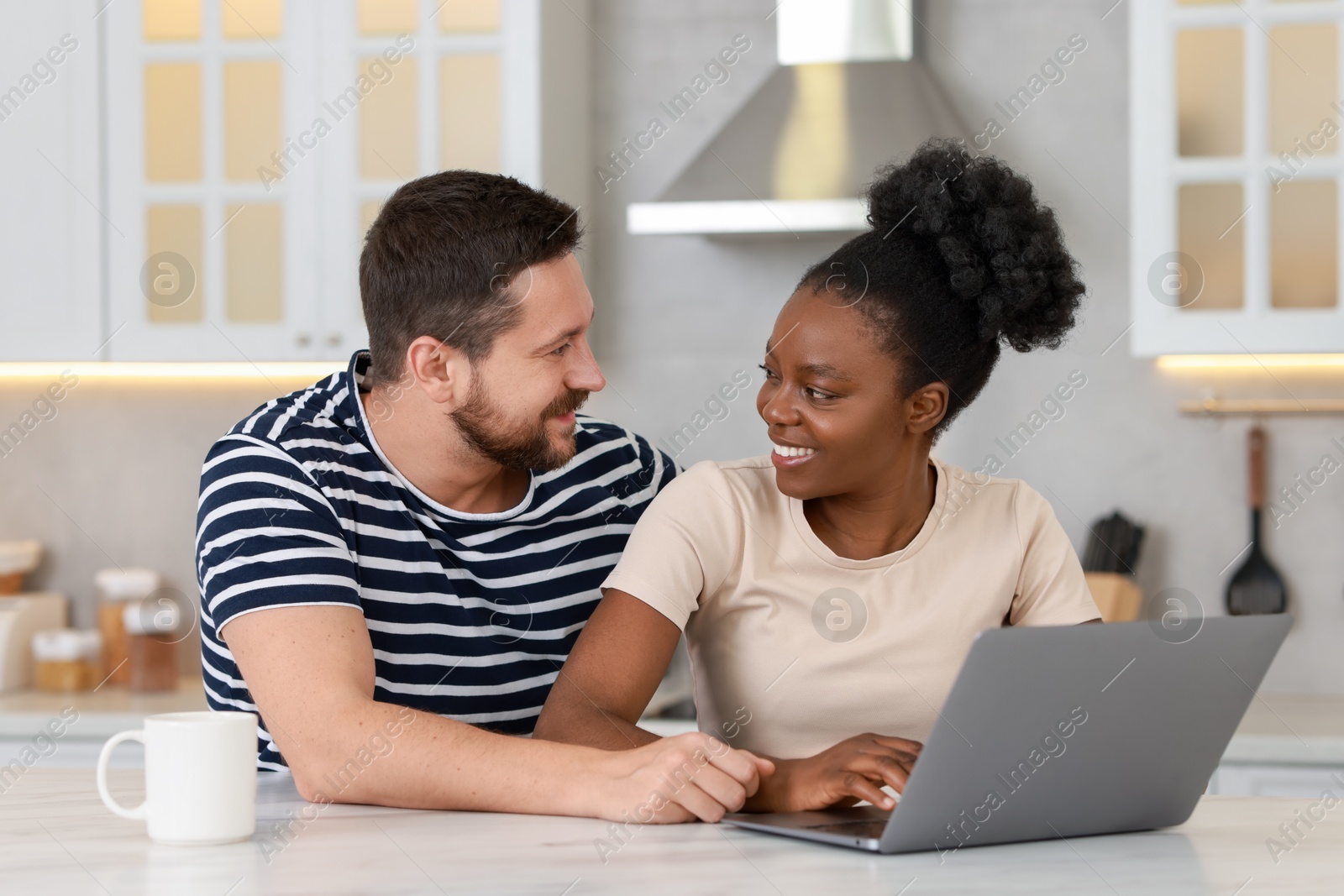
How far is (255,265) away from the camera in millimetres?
2576

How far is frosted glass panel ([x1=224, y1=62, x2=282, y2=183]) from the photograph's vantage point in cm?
257

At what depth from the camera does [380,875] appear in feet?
2.80

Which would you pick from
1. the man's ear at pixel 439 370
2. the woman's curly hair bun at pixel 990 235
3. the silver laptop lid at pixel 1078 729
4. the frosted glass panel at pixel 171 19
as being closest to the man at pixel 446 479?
the man's ear at pixel 439 370

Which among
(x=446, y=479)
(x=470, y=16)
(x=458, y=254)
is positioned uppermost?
(x=470, y=16)

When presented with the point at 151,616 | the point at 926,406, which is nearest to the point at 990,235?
the point at 926,406

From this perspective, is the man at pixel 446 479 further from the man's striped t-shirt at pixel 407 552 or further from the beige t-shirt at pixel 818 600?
the beige t-shirt at pixel 818 600

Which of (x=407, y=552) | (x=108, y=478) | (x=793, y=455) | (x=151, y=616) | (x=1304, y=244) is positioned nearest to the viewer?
(x=793, y=455)

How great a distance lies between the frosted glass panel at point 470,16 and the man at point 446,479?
1107mm

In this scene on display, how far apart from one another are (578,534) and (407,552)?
0.22 m

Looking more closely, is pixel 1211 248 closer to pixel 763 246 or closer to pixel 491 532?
pixel 763 246

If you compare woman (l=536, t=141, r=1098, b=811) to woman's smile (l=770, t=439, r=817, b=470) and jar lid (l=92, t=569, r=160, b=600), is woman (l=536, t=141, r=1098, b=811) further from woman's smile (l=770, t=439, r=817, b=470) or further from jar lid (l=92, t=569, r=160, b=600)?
jar lid (l=92, t=569, r=160, b=600)

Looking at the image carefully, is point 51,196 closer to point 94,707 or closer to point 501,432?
point 94,707

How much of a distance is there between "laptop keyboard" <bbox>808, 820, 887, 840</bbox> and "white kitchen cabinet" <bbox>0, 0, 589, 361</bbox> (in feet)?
5.78

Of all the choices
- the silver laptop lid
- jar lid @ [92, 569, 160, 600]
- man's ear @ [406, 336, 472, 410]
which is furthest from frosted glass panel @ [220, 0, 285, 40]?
the silver laptop lid
